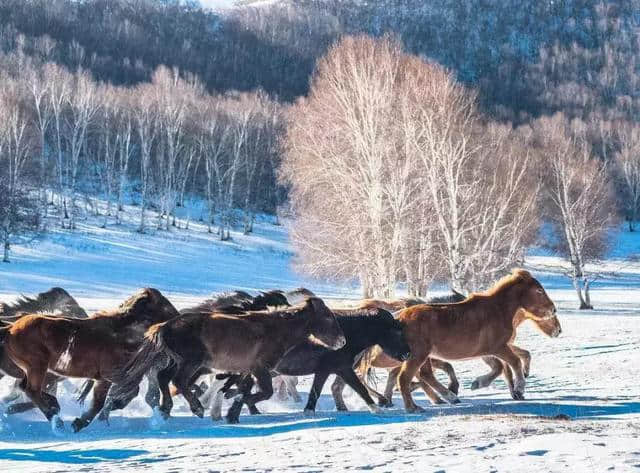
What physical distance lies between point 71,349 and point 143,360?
0.76 m

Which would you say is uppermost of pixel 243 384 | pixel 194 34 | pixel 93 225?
pixel 194 34

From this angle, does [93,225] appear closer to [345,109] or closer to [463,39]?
[345,109]

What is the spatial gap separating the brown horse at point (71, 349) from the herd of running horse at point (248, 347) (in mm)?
10

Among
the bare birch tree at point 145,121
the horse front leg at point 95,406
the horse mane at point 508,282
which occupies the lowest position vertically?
the horse front leg at point 95,406

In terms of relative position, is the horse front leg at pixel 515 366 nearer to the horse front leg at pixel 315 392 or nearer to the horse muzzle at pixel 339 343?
the horse muzzle at pixel 339 343

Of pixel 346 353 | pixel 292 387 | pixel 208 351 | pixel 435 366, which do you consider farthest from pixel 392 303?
pixel 208 351

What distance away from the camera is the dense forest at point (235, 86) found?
2381 inches

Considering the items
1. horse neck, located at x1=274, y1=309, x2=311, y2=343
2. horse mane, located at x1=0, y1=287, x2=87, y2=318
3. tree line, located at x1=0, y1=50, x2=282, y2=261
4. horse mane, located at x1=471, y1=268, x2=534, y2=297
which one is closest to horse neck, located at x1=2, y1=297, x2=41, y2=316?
horse mane, located at x1=0, y1=287, x2=87, y2=318

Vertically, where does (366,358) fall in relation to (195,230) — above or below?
above

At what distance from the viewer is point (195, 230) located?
6306 centimetres

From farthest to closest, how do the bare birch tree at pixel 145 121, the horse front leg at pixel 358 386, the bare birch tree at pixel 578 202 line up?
the bare birch tree at pixel 145 121 < the bare birch tree at pixel 578 202 < the horse front leg at pixel 358 386

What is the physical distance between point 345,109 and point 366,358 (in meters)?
18.7

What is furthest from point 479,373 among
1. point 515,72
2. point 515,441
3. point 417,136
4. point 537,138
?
point 515,72

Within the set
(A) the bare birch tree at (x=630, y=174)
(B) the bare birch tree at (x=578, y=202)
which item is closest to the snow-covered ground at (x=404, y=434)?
(B) the bare birch tree at (x=578, y=202)
